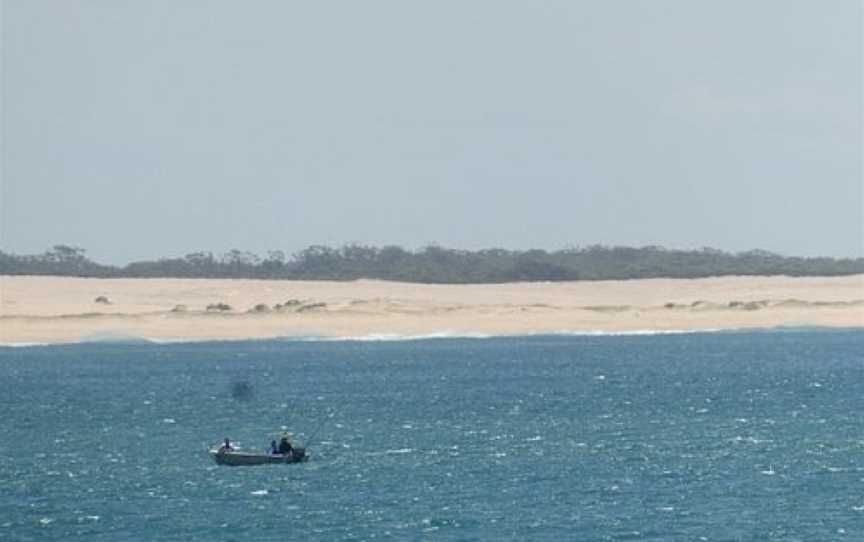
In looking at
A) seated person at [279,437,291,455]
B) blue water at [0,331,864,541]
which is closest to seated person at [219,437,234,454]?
blue water at [0,331,864,541]

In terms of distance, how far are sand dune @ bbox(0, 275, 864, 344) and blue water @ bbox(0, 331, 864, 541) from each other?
40.8 meters

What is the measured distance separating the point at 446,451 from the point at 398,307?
96928 mm

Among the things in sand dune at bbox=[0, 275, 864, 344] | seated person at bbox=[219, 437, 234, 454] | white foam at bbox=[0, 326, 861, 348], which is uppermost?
sand dune at bbox=[0, 275, 864, 344]

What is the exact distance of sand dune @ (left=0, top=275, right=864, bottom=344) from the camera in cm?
14600

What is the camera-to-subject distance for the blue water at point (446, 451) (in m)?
45.1

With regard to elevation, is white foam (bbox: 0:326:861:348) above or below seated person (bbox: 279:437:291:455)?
above

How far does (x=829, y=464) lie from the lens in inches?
2111

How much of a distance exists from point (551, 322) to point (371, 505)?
10540 cm

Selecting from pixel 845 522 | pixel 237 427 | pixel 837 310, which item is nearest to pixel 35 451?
pixel 237 427

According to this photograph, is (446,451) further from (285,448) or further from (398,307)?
(398,307)

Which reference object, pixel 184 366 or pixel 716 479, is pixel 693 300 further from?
pixel 716 479

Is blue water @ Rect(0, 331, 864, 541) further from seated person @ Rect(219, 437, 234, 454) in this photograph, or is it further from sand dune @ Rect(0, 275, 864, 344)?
sand dune @ Rect(0, 275, 864, 344)

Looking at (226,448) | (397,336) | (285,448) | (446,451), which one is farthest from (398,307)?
(285,448)

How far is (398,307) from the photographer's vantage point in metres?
155
